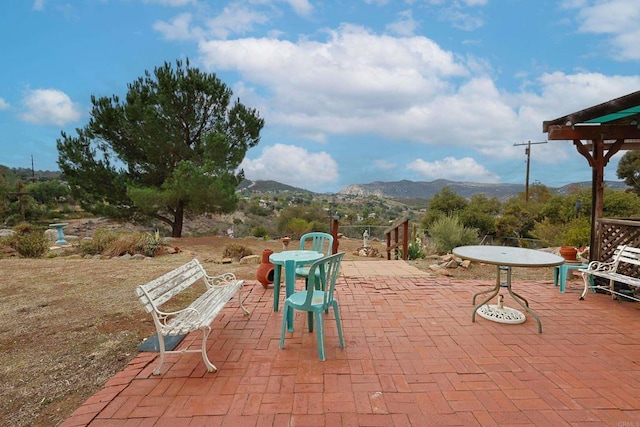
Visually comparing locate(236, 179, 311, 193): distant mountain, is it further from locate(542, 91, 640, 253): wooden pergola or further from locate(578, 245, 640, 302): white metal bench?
locate(578, 245, 640, 302): white metal bench

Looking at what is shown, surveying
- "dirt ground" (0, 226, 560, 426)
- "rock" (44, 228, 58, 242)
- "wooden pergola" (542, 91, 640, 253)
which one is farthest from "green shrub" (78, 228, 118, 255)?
"wooden pergola" (542, 91, 640, 253)

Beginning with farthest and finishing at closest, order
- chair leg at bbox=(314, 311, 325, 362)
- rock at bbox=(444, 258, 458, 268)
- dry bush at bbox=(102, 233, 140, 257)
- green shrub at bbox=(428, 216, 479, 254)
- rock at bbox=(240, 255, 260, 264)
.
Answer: green shrub at bbox=(428, 216, 479, 254) < dry bush at bbox=(102, 233, 140, 257) < rock at bbox=(240, 255, 260, 264) < rock at bbox=(444, 258, 458, 268) < chair leg at bbox=(314, 311, 325, 362)

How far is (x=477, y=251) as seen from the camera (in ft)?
11.8

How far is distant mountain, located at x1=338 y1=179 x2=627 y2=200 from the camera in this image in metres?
21.5

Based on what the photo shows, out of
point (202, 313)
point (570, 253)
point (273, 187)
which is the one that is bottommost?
point (202, 313)

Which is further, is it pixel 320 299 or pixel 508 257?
pixel 508 257

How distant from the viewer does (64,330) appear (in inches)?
129

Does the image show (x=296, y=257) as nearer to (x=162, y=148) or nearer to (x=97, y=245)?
(x=97, y=245)

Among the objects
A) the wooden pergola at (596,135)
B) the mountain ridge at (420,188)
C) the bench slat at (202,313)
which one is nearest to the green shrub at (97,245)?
the mountain ridge at (420,188)

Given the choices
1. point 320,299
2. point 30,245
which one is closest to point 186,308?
point 320,299

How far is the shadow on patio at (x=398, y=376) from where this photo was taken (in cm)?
187

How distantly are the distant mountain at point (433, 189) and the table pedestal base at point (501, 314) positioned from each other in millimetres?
14814

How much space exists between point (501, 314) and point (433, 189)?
849 inches

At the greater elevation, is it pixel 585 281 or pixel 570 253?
pixel 570 253
